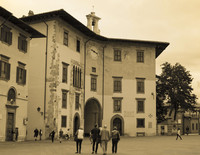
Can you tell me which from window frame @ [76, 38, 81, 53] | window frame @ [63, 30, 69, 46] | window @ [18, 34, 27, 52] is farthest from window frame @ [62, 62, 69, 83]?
window @ [18, 34, 27, 52]

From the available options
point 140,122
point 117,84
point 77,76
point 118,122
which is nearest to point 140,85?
point 117,84

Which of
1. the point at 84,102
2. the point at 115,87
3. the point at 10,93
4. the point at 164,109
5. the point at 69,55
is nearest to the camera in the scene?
the point at 10,93

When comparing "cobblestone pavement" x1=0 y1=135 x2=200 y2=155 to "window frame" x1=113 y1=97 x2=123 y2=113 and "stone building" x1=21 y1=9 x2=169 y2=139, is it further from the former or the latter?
"window frame" x1=113 y1=97 x2=123 y2=113

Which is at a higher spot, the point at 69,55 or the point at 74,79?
the point at 69,55

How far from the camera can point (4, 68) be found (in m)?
26.3

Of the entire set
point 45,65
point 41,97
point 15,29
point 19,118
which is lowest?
point 19,118

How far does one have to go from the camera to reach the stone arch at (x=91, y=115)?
42000 mm

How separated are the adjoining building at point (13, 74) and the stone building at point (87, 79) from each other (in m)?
3.92

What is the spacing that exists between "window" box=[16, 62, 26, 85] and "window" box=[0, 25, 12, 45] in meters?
2.49

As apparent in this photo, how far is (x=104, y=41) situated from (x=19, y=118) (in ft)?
61.7

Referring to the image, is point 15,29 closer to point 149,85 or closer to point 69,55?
point 69,55

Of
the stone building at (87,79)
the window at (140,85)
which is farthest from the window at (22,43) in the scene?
the window at (140,85)

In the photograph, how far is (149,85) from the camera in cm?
4459

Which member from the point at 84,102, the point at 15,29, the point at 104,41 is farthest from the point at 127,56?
the point at 15,29
